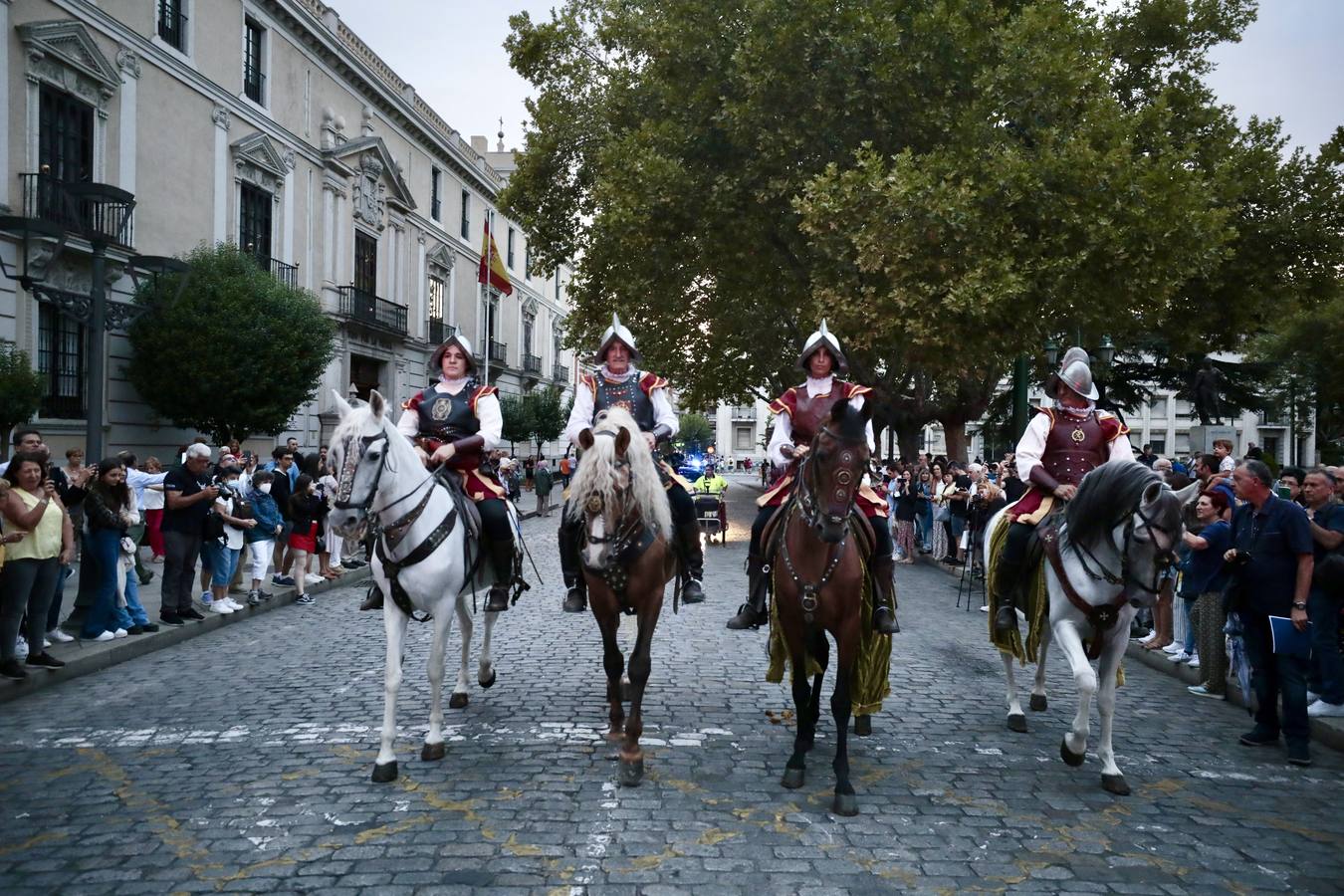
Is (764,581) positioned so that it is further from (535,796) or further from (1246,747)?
(1246,747)

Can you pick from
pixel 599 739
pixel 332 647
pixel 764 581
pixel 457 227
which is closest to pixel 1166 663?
pixel 764 581

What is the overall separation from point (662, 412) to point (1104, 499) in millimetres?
3077

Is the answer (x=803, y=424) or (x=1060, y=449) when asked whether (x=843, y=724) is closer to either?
(x=803, y=424)

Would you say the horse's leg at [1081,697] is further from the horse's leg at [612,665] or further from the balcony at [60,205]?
the balcony at [60,205]

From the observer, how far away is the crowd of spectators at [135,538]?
7.70 metres

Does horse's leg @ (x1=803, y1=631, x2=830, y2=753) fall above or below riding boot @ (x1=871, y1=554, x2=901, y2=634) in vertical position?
below

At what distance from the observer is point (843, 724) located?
5184 millimetres

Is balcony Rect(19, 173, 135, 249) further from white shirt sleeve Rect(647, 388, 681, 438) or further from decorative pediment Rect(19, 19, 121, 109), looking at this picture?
white shirt sleeve Rect(647, 388, 681, 438)

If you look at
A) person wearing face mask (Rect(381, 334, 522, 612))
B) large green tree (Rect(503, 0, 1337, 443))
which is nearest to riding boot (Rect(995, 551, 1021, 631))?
person wearing face mask (Rect(381, 334, 522, 612))

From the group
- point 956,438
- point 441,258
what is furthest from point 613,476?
point 441,258

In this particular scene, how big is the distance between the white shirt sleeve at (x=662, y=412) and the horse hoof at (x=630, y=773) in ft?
7.80

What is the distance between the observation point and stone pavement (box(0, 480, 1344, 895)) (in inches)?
168

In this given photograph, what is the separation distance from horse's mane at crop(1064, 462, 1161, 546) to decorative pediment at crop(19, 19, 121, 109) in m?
19.9

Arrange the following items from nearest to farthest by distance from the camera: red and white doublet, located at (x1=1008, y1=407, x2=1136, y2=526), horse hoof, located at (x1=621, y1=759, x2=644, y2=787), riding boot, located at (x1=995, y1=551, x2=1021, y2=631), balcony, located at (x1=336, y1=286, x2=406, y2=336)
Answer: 1. horse hoof, located at (x1=621, y1=759, x2=644, y2=787)
2. red and white doublet, located at (x1=1008, y1=407, x2=1136, y2=526)
3. riding boot, located at (x1=995, y1=551, x2=1021, y2=631)
4. balcony, located at (x1=336, y1=286, x2=406, y2=336)
